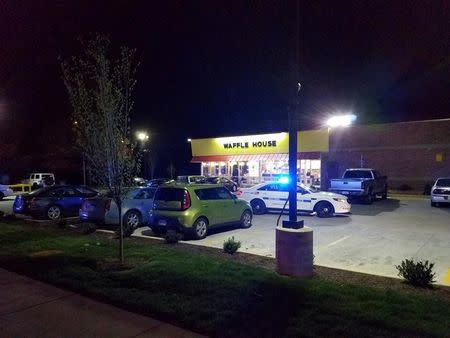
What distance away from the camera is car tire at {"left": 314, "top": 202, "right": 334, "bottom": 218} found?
54.6ft

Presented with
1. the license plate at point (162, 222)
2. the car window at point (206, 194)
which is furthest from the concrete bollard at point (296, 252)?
the license plate at point (162, 222)

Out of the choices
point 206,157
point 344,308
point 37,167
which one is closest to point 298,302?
point 344,308

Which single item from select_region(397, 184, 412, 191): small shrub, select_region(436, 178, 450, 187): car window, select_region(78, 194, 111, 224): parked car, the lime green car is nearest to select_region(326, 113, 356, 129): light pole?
select_region(397, 184, 412, 191): small shrub

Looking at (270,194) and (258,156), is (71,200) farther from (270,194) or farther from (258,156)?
(258,156)

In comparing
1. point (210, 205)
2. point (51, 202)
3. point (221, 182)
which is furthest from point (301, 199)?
point (221, 182)

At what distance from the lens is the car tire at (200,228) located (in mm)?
11594

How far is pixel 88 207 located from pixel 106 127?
7.13 meters

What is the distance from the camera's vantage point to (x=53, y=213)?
53.8 feet

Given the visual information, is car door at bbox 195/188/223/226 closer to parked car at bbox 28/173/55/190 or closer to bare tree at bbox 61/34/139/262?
bare tree at bbox 61/34/139/262

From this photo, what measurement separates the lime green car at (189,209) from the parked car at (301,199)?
17.9ft

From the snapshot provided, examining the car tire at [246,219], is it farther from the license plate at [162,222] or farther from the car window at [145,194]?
the car window at [145,194]

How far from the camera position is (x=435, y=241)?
37.9ft

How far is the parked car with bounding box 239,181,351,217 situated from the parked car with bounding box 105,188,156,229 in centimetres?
588

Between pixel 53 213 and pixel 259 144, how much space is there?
24.6 metres
